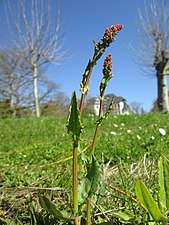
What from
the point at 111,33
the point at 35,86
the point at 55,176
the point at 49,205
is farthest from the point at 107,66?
the point at 35,86

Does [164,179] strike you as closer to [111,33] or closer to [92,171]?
[92,171]

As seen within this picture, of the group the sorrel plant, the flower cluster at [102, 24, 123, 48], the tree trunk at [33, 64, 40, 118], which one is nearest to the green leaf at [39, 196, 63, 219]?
the sorrel plant

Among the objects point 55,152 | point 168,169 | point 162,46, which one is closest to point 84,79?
point 168,169

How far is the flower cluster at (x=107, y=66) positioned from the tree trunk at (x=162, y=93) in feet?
55.7

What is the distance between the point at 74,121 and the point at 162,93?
17.6m

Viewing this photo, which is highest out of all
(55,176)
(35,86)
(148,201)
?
(35,86)

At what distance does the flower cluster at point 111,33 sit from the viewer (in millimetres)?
644

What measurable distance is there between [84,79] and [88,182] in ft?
0.91

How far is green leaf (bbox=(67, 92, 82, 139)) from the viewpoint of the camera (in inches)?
24.4

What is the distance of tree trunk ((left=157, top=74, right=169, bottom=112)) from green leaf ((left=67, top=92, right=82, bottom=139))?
17.0m

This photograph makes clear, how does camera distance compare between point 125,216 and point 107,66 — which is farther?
point 125,216

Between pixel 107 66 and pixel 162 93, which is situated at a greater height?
pixel 162 93

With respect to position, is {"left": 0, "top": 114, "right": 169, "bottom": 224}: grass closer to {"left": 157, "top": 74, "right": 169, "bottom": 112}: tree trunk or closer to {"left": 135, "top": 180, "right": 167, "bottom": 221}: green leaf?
{"left": 135, "top": 180, "right": 167, "bottom": 221}: green leaf

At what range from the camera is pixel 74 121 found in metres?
0.64
